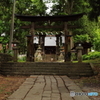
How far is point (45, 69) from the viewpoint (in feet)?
36.6

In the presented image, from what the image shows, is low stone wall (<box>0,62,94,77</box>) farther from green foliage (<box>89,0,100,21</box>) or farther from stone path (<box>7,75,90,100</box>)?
stone path (<box>7,75,90,100</box>)

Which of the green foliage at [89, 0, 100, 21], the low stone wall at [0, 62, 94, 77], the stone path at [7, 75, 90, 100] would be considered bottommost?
the low stone wall at [0, 62, 94, 77]

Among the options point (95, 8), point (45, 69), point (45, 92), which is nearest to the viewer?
point (45, 92)

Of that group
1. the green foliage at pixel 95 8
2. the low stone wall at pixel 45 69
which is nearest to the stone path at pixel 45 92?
the low stone wall at pixel 45 69

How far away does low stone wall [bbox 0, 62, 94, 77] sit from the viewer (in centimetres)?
1045

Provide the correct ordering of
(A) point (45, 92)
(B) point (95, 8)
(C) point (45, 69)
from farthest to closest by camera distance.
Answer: (C) point (45, 69) < (B) point (95, 8) < (A) point (45, 92)

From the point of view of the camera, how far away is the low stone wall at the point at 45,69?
10.5m

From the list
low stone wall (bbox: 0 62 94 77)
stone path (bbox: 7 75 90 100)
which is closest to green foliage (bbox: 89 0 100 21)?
low stone wall (bbox: 0 62 94 77)

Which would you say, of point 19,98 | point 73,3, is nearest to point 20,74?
point 19,98

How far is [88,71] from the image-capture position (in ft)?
34.2

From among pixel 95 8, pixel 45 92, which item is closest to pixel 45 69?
pixel 95 8

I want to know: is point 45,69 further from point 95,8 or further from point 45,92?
point 45,92

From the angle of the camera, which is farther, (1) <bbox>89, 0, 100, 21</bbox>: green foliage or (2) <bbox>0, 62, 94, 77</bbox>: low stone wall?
(2) <bbox>0, 62, 94, 77</bbox>: low stone wall

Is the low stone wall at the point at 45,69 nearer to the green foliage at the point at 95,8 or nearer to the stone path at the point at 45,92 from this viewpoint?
the green foliage at the point at 95,8
